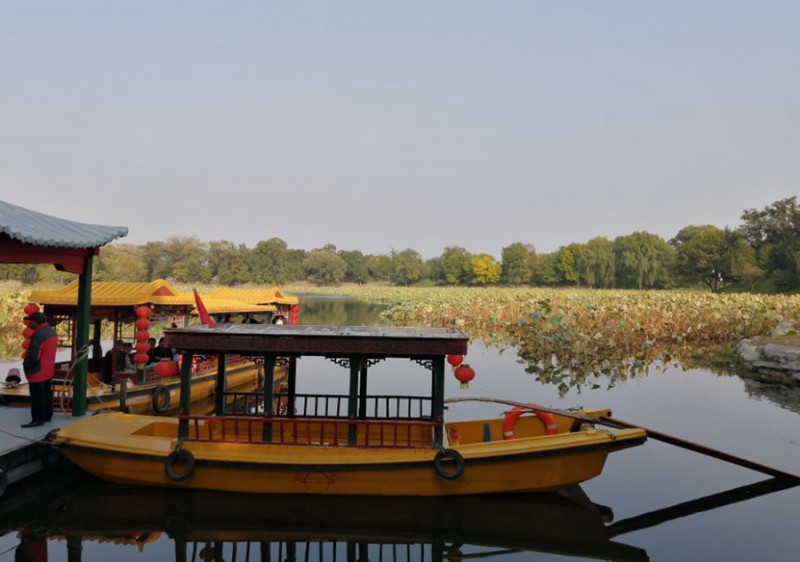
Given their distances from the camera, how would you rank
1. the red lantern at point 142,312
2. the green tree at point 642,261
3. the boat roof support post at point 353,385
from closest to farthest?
the boat roof support post at point 353,385
the red lantern at point 142,312
the green tree at point 642,261

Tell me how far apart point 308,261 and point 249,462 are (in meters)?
86.6

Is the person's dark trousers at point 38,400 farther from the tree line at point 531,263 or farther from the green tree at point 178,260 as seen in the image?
the green tree at point 178,260

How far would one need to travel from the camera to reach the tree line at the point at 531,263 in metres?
45.6

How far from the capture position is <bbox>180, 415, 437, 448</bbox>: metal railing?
7219mm

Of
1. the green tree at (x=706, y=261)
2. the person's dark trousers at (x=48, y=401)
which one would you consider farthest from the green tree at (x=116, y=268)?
the green tree at (x=706, y=261)

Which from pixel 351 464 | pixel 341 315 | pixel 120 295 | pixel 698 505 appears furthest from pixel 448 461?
pixel 341 315

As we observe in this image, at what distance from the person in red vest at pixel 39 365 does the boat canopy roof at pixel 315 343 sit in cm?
210

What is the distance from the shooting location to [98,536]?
6.12 m

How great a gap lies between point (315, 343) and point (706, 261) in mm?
51202

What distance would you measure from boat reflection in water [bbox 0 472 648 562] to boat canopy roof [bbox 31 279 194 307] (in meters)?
4.00

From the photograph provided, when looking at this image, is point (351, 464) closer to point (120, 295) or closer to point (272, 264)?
point (120, 295)

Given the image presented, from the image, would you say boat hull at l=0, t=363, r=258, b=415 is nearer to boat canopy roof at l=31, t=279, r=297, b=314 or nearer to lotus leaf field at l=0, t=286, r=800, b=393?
boat canopy roof at l=31, t=279, r=297, b=314

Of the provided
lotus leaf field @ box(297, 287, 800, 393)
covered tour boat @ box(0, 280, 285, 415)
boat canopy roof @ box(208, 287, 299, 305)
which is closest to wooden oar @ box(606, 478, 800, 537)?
lotus leaf field @ box(297, 287, 800, 393)

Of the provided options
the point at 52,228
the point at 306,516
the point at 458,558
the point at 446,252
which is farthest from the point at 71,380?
the point at 446,252
